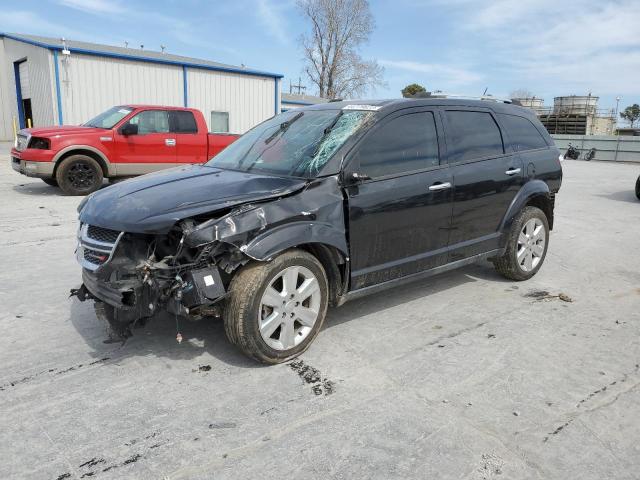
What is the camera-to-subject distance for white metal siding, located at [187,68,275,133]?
2192cm

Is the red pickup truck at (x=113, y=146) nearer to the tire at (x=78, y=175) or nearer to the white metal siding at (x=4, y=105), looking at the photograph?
the tire at (x=78, y=175)

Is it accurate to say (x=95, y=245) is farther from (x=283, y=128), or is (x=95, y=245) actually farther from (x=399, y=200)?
(x=399, y=200)

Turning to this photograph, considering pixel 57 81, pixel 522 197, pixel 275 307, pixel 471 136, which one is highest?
pixel 57 81

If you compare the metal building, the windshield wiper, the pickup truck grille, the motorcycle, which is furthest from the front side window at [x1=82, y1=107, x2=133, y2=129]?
the motorcycle

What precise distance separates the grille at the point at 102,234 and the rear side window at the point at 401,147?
1803 millimetres

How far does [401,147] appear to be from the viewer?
4.11 m

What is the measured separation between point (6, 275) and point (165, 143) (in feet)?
21.7

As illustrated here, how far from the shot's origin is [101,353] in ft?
11.9

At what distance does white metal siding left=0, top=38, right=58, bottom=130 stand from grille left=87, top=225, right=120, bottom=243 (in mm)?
17607

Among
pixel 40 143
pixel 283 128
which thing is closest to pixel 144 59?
pixel 40 143

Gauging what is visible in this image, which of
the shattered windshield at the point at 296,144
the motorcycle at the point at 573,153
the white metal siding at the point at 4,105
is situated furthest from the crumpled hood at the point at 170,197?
the motorcycle at the point at 573,153

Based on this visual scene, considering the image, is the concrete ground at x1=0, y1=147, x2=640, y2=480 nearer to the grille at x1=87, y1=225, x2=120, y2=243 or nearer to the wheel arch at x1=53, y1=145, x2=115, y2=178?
the grille at x1=87, y1=225, x2=120, y2=243

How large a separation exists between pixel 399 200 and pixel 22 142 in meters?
9.46

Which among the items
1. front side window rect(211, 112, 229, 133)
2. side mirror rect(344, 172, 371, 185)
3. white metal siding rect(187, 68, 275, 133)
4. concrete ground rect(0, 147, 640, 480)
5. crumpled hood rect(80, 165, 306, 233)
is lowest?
concrete ground rect(0, 147, 640, 480)
